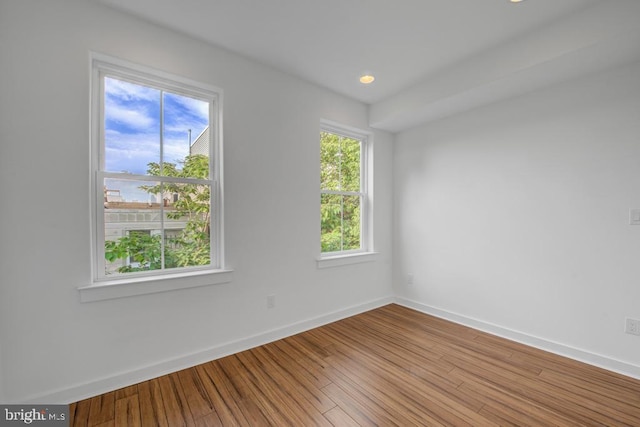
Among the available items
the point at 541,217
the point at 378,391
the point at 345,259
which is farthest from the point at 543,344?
the point at 345,259

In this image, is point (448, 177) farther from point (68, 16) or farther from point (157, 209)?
point (68, 16)

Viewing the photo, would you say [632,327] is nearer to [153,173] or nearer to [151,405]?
[151,405]

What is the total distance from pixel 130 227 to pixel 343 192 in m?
2.23

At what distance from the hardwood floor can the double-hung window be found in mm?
848

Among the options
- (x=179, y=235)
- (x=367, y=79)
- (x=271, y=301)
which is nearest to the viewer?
(x=179, y=235)

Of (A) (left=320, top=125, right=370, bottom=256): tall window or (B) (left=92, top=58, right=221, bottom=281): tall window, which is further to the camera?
(A) (left=320, top=125, right=370, bottom=256): tall window

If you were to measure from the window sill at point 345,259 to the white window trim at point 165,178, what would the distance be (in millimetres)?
→ 1078

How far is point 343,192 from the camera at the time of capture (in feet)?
11.2

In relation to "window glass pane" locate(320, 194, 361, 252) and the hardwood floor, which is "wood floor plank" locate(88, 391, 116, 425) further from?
"window glass pane" locate(320, 194, 361, 252)

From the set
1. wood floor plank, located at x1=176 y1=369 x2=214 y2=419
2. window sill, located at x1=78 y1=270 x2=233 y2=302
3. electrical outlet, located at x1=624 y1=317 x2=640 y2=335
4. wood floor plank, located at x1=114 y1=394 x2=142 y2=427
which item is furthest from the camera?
electrical outlet, located at x1=624 y1=317 x2=640 y2=335

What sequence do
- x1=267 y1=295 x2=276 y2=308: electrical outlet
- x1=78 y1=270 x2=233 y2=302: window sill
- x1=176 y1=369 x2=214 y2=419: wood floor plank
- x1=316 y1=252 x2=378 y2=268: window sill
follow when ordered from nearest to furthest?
x1=176 y1=369 x2=214 y2=419: wood floor plank < x1=78 y1=270 x2=233 y2=302: window sill < x1=267 y1=295 x2=276 y2=308: electrical outlet < x1=316 y1=252 x2=378 y2=268: window sill

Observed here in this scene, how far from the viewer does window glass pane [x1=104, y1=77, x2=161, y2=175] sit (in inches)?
A: 78.8

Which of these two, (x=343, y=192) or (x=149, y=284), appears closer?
(x=149, y=284)

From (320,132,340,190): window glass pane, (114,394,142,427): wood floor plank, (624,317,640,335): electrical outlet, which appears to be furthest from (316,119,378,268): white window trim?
(114,394,142,427): wood floor plank
